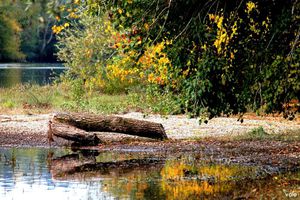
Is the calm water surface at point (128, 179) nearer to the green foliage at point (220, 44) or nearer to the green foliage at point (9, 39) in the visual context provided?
the green foliage at point (220, 44)

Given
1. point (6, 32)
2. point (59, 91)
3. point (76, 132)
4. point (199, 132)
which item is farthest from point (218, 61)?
point (6, 32)

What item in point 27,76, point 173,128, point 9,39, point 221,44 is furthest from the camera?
point 9,39

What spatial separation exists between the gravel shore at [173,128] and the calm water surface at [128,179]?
2996mm

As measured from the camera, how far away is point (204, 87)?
597 inches

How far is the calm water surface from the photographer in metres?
12.4

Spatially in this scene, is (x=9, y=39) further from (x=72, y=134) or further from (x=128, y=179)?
(x=128, y=179)

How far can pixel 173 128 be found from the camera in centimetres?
2453

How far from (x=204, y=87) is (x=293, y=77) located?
1.87 m

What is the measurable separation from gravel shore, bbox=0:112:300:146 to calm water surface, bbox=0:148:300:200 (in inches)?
118

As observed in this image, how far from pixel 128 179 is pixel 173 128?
10.4 metres

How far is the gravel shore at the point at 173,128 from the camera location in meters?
21.4

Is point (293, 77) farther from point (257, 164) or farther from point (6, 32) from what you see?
point (6, 32)

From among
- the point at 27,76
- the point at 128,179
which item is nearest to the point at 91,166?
the point at 128,179

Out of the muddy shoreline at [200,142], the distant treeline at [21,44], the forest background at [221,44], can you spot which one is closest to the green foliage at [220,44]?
the forest background at [221,44]
